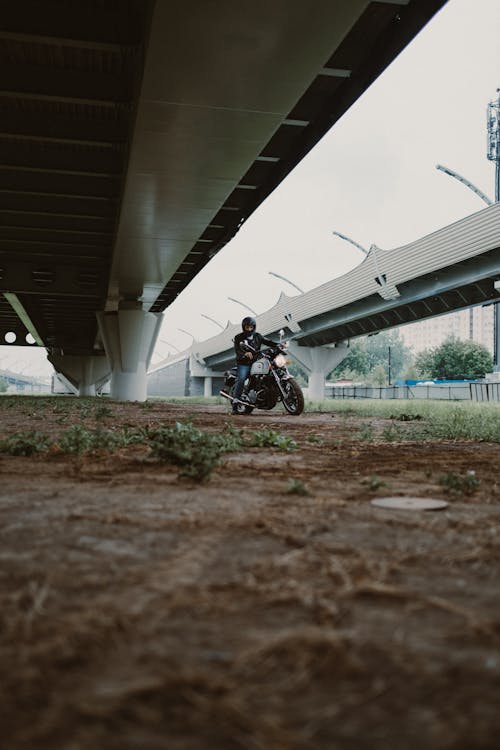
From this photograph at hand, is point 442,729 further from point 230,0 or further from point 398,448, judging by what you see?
point 230,0

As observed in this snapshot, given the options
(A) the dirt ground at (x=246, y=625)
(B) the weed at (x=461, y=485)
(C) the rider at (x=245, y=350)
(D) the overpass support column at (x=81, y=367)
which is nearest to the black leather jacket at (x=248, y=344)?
(C) the rider at (x=245, y=350)

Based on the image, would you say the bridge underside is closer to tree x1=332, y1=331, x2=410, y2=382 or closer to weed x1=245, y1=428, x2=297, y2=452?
weed x1=245, y1=428, x2=297, y2=452

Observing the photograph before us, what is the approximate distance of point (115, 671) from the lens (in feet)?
5.71

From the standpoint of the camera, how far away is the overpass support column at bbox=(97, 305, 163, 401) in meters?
39.6

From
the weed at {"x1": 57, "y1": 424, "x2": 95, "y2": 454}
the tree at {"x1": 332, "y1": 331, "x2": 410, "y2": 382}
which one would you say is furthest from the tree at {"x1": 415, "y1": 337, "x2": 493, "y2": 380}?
the weed at {"x1": 57, "y1": 424, "x2": 95, "y2": 454}

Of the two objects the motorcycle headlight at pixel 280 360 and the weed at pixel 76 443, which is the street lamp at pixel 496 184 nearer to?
the motorcycle headlight at pixel 280 360

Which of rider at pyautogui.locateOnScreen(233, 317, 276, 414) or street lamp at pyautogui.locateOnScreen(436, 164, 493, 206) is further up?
street lamp at pyautogui.locateOnScreen(436, 164, 493, 206)

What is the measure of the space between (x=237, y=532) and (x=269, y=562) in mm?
636

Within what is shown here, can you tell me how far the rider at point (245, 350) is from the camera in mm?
17016

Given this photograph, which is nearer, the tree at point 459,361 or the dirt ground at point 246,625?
the dirt ground at point 246,625

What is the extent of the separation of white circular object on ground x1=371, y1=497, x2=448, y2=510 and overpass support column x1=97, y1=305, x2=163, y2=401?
1414 inches

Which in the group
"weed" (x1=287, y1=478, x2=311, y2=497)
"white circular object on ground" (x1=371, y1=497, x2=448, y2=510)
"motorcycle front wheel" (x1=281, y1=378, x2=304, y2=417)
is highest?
"motorcycle front wheel" (x1=281, y1=378, x2=304, y2=417)

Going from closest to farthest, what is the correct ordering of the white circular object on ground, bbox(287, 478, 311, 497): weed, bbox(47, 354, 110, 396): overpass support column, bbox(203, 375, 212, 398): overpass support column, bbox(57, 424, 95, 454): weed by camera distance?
the white circular object on ground, bbox(287, 478, 311, 497): weed, bbox(57, 424, 95, 454): weed, bbox(47, 354, 110, 396): overpass support column, bbox(203, 375, 212, 398): overpass support column

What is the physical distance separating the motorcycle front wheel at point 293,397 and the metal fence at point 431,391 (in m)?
24.4
